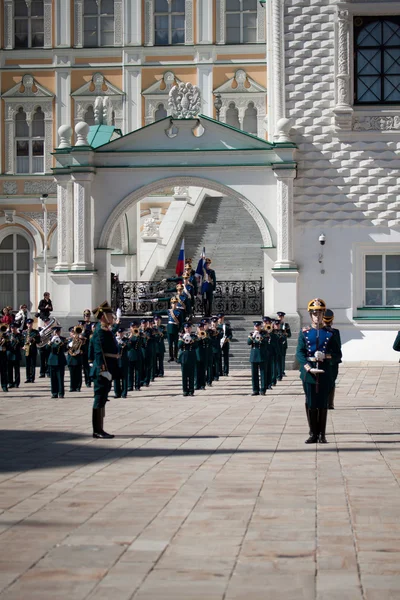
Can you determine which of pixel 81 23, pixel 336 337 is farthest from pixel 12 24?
pixel 336 337

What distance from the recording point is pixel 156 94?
43.8m

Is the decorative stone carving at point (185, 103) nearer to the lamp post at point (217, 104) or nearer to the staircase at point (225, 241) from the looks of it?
the staircase at point (225, 241)

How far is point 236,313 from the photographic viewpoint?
31594mm

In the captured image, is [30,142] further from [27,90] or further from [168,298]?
[168,298]

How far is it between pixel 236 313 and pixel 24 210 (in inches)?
527

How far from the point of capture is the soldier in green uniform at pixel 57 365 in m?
21.3

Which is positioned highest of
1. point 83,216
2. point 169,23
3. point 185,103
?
point 169,23

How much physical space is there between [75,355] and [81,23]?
971 inches

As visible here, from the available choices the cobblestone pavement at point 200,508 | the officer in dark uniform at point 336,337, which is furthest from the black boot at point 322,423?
the officer in dark uniform at point 336,337

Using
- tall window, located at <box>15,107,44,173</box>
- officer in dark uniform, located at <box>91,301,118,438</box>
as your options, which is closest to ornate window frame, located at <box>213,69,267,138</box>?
tall window, located at <box>15,107,44,173</box>

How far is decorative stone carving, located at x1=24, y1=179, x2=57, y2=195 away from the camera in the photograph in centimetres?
4244

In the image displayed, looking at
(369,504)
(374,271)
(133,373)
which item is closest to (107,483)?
(369,504)

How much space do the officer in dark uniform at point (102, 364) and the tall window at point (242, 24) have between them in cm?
3018

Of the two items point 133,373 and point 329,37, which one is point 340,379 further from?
point 329,37
